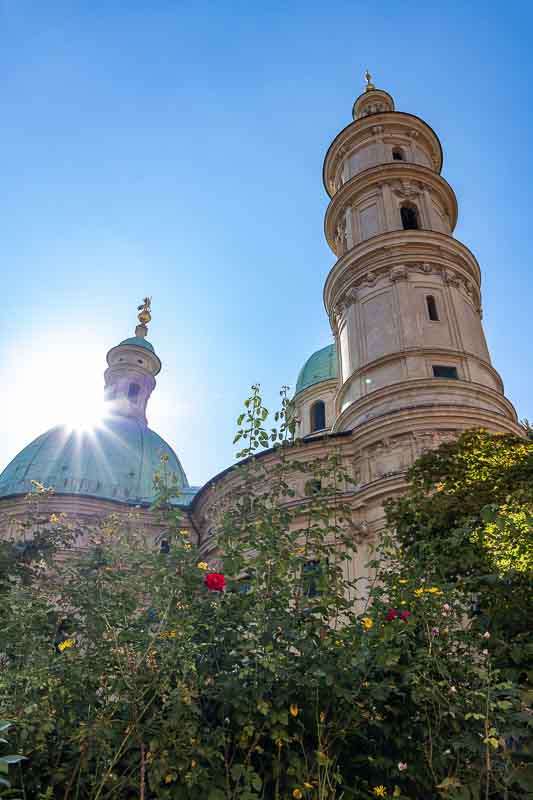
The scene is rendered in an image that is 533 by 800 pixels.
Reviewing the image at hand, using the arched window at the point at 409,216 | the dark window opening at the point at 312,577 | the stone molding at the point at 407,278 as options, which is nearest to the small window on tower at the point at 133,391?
the stone molding at the point at 407,278

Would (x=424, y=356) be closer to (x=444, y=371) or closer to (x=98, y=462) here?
(x=444, y=371)

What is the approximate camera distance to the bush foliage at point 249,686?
4039mm

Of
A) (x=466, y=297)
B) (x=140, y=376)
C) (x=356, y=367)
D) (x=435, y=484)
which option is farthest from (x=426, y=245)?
(x=140, y=376)

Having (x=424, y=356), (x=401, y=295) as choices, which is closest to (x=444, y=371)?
(x=424, y=356)

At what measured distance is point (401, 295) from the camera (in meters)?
22.8

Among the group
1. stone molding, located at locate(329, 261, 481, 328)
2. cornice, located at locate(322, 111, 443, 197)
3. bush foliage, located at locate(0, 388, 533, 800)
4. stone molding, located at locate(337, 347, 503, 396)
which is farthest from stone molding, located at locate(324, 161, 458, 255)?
bush foliage, located at locate(0, 388, 533, 800)

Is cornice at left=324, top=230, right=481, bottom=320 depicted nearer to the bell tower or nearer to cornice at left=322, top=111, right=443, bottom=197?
the bell tower

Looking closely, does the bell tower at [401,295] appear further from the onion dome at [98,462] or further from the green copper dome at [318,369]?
the onion dome at [98,462]

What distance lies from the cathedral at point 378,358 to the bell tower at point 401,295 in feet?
0.18

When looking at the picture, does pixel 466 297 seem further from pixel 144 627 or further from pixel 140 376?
pixel 140 376

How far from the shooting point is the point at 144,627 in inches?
187

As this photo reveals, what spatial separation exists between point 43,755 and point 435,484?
36.3 feet

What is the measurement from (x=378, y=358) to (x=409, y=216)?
9.50m

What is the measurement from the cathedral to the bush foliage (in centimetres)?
824
